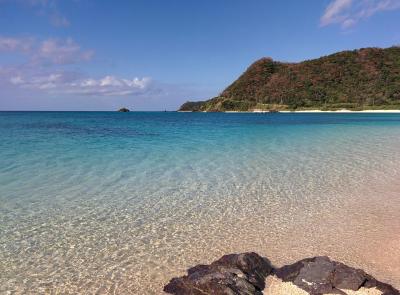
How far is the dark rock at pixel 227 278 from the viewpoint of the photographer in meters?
5.71

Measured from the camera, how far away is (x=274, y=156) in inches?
843

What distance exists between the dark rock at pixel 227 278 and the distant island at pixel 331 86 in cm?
13128

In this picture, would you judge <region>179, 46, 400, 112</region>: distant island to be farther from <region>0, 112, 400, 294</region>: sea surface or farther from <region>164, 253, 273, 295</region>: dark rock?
<region>164, 253, 273, 295</region>: dark rock

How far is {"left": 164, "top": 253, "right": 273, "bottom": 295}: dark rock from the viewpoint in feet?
Answer: 18.7

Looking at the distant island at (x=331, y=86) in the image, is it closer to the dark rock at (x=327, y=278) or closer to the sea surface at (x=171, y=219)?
the sea surface at (x=171, y=219)

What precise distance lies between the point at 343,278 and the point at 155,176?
32.0ft

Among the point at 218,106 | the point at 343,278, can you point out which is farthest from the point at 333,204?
the point at 218,106

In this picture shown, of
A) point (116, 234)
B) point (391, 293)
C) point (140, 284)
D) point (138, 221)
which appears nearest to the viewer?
point (391, 293)

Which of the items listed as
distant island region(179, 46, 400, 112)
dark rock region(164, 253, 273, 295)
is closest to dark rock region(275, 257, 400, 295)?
dark rock region(164, 253, 273, 295)

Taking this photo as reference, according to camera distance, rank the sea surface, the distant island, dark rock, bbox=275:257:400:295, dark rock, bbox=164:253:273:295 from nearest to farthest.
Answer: dark rock, bbox=164:253:273:295
dark rock, bbox=275:257:400:295
the sea surface
the distant island

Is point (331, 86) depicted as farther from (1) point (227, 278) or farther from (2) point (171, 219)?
(1) point (227, 278)

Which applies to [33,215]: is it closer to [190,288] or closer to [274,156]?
[190,288]

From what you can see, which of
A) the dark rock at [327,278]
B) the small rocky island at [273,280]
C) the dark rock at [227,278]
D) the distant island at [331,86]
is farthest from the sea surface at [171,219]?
the distant island at [331,86]

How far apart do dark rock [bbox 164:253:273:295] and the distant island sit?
13128cm
